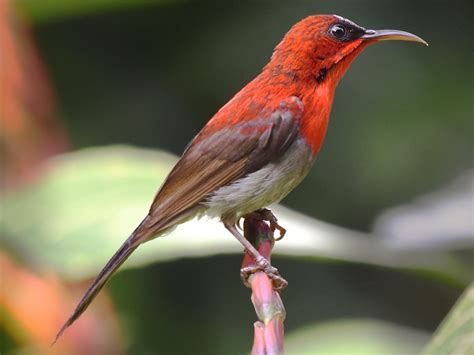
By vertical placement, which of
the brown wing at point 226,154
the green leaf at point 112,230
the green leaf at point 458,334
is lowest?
the green leaf at point 458,334

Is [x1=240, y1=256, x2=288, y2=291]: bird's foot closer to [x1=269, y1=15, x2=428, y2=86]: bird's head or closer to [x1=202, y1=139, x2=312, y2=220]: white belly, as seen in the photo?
[x1=202, y1=139, x2=312, y2=220]: white belly

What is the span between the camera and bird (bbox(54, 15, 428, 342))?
3670 mm

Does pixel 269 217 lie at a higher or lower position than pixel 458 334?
higher

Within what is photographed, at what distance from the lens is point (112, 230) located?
13.5 ft

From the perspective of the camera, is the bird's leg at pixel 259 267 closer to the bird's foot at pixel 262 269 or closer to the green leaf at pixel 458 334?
the bird's foot at pixel 262 269

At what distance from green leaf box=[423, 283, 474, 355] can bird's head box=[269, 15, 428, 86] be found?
42.6 inches

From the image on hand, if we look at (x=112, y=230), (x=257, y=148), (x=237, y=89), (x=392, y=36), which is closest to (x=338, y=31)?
(x=392, y=36)

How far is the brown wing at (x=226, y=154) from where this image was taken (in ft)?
12.0

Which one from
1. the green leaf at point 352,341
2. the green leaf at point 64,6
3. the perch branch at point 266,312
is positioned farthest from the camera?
the green leaf at point 64,6

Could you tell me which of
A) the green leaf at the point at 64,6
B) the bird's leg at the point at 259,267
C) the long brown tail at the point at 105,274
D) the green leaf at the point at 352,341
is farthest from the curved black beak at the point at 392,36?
the green leaf at the point at 64,6

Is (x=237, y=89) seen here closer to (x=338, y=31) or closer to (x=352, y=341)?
(x=352, y=341)

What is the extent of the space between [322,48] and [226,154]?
553mm

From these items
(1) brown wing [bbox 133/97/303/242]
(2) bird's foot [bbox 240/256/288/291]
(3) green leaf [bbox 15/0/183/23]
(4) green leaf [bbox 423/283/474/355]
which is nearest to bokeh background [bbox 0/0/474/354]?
(3) green leaf [bbox 15/0/183/23]

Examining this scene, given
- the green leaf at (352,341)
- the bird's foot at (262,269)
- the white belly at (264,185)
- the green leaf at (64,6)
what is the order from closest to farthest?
the bird's foot at (262,269) < the white belly at (264,185) < the green leaf at (352,341) < the green leaf at (64,6)
